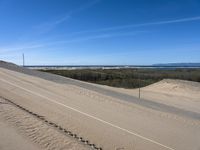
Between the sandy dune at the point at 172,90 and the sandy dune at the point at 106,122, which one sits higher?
the sandy dune at the point at 106,122

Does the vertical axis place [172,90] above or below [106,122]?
below

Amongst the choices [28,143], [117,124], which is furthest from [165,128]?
[28,143]

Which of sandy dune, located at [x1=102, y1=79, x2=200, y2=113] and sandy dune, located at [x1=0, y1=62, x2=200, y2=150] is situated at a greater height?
sandy dune, located at [x1=0, y1=62, x2=200, y2=150]

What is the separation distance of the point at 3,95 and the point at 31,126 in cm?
854

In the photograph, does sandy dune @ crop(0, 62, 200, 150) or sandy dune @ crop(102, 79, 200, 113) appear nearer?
sandy dune @ crop(0, 62, 200, 150)

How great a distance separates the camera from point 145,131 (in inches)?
470

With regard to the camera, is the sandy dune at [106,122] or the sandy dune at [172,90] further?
the sandy dune at [172,90]

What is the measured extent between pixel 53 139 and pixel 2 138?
149cm

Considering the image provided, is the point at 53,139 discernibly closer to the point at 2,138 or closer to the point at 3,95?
the point at 2,138

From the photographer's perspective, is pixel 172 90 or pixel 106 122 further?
pixel 172 90

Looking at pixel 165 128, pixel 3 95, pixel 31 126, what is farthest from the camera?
pixel 3 95

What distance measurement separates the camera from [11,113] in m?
13.2

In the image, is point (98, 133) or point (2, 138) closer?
point (2, 138)

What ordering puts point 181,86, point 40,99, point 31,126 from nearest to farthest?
point 31,126, point 40,99, point 181,86
